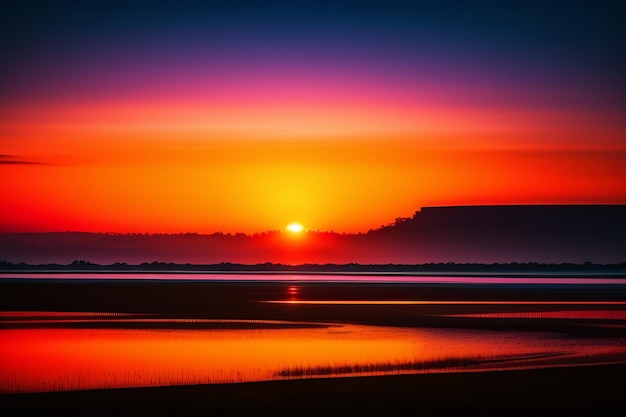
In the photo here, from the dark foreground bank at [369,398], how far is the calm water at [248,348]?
2569mm

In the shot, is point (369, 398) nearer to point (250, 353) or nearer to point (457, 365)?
point (457, 365)

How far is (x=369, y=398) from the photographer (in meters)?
24.0

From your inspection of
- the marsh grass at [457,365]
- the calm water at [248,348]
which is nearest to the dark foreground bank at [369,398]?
the marsh grass at [457,365]

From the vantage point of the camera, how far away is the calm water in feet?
97.3

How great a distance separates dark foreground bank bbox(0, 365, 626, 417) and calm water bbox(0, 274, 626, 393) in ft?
8.43

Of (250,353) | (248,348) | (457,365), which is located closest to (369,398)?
(457,365)

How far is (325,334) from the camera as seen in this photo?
42.6m

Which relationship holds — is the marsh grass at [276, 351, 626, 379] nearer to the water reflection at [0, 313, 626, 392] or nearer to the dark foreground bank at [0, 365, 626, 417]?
the water reflection at [0, 313, 626, 392]

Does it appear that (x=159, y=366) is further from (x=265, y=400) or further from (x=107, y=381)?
(x=265, y=400)

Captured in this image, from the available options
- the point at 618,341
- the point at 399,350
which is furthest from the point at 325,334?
the point at 618,341

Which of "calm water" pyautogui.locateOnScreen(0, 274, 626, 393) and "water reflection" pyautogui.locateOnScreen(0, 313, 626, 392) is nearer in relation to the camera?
"water reflection" pyautogui.locateOnScreen(0, 313, 626, 392)

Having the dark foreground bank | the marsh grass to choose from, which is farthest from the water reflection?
the dark foreground bank

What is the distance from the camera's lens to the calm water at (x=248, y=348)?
1168 inches

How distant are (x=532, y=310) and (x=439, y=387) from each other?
35.4 metres
